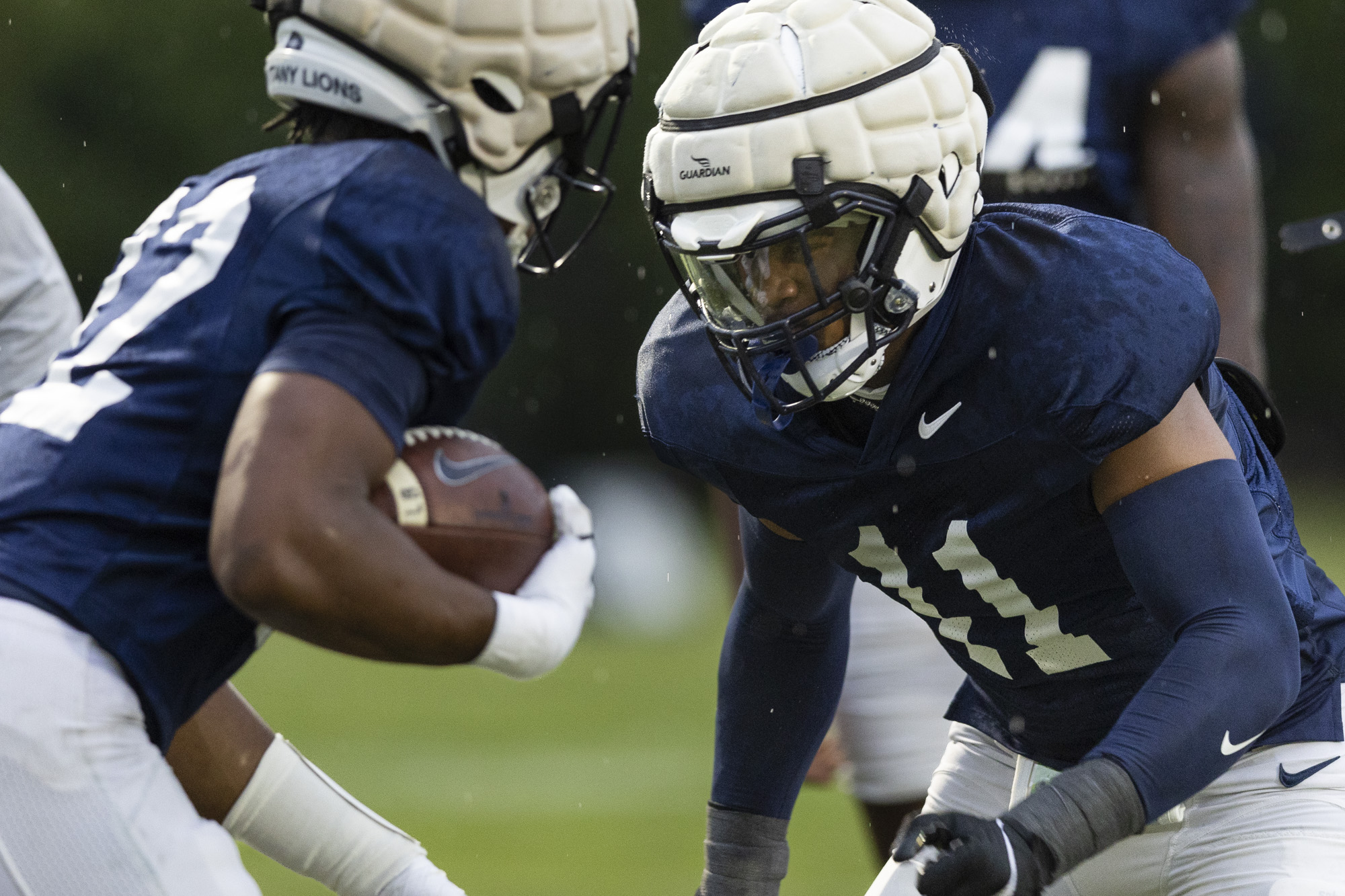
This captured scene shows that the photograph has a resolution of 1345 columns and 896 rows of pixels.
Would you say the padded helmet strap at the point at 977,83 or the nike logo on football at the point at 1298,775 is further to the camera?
the padded helmet strap at the point at 977,83

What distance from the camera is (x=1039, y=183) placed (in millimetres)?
3791

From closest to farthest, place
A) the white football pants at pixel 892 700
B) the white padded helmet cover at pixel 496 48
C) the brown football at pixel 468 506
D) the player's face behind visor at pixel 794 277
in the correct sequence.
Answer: the brown football at pixel 468 506 < the white padded helmet cover at pixel 496 48 < the player's face behind visor at pixel 794 277 < the white football pants at pixel 892 700

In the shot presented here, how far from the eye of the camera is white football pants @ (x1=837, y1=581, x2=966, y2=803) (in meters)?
3.40

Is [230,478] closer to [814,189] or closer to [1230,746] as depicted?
[814,189]

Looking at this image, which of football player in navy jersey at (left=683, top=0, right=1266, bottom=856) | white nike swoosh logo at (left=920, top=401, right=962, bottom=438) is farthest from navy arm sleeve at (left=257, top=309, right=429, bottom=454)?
football player in navy jersey at (left=683, top=0, right=1266, bottom=856)

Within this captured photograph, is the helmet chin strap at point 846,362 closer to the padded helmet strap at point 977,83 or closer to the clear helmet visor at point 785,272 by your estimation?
the clear helmet visor at point 785,272

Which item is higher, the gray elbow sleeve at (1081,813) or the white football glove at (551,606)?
the white football glove at (551,606)

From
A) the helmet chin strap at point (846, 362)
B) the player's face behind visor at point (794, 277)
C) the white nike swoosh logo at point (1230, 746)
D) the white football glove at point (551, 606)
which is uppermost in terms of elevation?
the player's face behind visor at point (794, 277)

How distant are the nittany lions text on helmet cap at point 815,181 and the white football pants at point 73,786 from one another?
919 mm

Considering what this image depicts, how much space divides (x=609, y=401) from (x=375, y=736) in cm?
750

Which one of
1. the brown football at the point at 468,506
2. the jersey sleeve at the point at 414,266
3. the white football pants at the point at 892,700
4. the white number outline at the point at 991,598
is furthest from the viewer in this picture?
the white football pants at the point at 892,700

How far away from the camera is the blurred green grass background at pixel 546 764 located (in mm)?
4902

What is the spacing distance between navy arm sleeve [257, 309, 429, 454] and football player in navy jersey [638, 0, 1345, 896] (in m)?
0.51

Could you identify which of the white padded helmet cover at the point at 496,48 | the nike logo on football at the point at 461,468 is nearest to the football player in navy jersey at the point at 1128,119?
the white padded helmet cover at the point at 496,48
